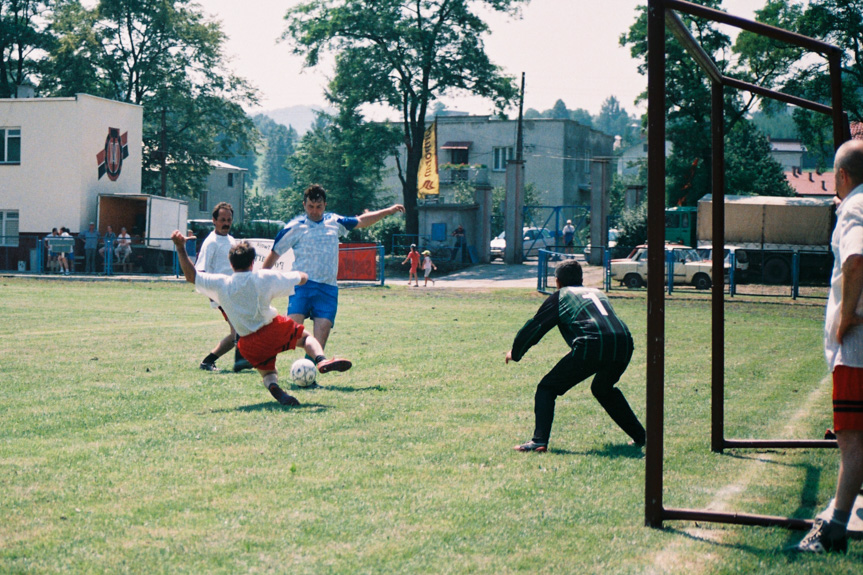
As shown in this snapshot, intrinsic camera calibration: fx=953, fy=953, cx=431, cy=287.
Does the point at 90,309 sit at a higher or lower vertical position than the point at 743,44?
lower

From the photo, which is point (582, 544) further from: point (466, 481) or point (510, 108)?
point (510, 108)

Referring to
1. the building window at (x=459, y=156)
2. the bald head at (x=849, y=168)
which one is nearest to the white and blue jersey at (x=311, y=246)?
the bald head at (x=849, y=168)

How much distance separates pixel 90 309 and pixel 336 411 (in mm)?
14043

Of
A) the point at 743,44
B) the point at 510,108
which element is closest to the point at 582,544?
the point at 743,44

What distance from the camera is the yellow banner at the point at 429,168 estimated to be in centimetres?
4578

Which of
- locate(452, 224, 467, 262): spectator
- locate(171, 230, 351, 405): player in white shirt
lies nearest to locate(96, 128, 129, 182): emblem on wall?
locate(452, 224, 467, 262): spectator

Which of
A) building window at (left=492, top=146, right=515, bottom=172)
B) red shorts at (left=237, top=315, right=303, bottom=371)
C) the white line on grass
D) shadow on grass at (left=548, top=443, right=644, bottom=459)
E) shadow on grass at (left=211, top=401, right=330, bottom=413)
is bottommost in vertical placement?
the white line on grass

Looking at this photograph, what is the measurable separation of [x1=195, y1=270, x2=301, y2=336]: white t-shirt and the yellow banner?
3786 cm

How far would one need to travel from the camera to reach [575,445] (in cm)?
654

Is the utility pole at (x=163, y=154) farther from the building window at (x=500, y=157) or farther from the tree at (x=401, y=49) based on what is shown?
the building window at (x=500, y=157)

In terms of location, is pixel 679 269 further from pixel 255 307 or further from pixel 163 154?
pixel 163 154

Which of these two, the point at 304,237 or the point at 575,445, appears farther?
the point at 304,237

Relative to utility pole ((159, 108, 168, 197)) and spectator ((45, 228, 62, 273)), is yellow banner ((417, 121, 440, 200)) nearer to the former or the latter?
utility pole ((159, 108, 168, 197))

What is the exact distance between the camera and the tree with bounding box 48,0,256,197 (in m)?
52.2
